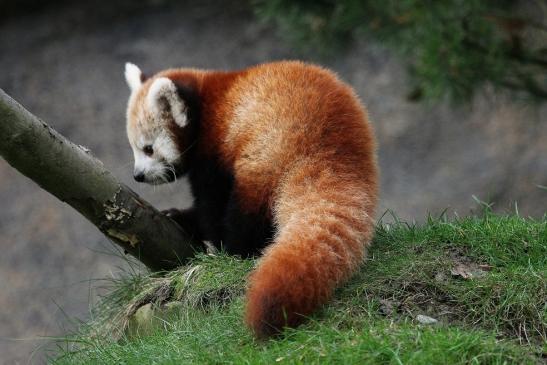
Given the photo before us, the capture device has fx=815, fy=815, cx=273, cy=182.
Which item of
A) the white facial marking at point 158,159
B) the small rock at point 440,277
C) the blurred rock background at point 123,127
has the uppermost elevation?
the white facial marking at point 158,159

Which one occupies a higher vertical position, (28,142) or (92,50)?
(28,142)

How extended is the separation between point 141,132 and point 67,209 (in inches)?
174

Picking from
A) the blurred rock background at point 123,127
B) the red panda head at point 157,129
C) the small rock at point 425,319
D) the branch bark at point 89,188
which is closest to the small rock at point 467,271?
the small rock at point 425,319

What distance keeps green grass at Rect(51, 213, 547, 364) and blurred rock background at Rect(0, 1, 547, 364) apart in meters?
4.14

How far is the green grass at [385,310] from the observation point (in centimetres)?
335

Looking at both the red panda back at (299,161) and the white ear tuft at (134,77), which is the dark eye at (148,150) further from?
the white ear tuft at (134,77)

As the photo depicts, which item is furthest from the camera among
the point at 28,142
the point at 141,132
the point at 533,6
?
the point at 533,6

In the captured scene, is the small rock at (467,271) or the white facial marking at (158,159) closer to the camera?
the small rock at (467,271)

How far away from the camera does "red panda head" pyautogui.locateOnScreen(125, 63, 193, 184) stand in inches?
204

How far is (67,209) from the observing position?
9.48 metres

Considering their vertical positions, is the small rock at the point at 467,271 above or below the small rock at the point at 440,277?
below

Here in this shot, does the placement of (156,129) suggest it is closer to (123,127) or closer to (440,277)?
(440,277)

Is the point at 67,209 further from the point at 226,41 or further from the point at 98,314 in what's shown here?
the point at 98,314

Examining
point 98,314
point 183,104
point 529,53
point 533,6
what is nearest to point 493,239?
point 529,53
